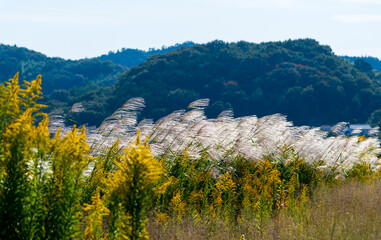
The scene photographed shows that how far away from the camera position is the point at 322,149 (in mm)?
8008

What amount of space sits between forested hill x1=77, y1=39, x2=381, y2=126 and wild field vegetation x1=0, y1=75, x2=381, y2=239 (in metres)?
46.4

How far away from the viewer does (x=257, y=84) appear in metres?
61.3

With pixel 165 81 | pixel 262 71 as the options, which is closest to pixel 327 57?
pixel 262 71

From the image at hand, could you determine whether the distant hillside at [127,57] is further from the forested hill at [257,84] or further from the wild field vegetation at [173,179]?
the wild field vegetation at [173,179]

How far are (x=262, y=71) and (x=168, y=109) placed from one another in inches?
586

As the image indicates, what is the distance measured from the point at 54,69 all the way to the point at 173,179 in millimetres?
89001

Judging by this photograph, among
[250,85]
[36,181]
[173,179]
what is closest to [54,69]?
[250,85]

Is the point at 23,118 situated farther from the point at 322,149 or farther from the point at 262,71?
the point at 262,71

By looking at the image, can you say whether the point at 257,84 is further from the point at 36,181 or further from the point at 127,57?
the point at 127,57

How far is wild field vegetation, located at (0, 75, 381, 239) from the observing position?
111 inches

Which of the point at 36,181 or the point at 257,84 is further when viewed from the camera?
the point at 257,84

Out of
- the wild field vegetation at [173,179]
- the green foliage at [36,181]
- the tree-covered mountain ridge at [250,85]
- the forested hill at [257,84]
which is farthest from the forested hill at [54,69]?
the green foliage at [36,181]

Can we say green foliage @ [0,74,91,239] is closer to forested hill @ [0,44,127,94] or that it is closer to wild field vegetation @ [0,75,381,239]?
wild field vegetation @ [0,75,381,239]

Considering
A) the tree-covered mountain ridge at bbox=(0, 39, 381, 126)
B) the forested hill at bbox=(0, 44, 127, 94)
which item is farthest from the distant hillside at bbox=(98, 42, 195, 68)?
the tree-covered mountain ridge at bbox=(0, 39, 381, 126)
